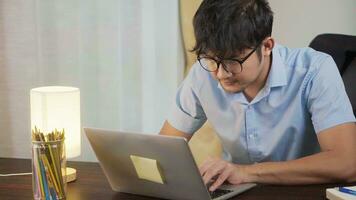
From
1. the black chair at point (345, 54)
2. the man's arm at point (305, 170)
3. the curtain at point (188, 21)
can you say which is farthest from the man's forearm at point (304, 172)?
the curtain at point (188, 21)

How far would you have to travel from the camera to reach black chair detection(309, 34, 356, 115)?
178 cm

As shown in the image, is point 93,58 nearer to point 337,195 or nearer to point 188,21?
point 188,21

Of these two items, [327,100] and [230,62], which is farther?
[327,100]

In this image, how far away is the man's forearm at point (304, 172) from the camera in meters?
1.43

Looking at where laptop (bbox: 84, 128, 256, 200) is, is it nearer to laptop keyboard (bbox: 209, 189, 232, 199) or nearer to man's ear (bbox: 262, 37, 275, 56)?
laptop keyboard (bbox: 209, 189, 232, 199)

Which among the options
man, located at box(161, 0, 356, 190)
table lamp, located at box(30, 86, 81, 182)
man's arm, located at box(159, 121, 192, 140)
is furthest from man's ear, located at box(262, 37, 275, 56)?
table lamp, located at box(30, 86, 81, 182)

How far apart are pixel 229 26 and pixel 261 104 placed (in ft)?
1.06

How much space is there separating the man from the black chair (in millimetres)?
196

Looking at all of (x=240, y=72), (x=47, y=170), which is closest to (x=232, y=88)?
(x=240, y=72)

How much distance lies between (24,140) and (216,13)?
146 centimetres

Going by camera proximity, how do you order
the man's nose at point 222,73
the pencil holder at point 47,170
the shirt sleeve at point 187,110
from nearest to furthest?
the pencil holder at point 47,170 < the man's nose at point 222,73 < the shirt sleeve at point 187,110

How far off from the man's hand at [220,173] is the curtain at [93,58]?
3.88 feet

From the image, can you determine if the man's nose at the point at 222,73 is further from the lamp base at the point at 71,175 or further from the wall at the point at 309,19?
the wall at the point at 309,19

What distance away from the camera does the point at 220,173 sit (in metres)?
1.38
